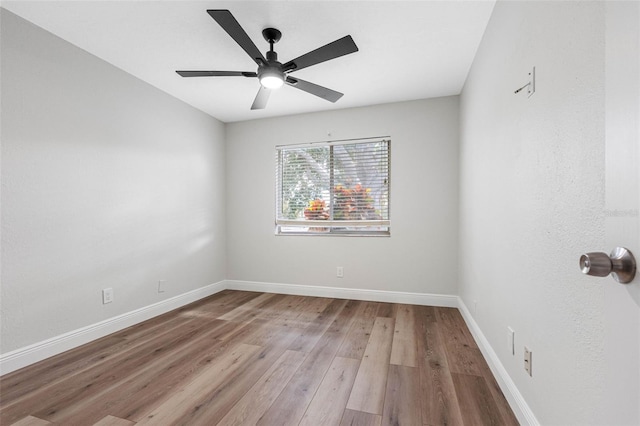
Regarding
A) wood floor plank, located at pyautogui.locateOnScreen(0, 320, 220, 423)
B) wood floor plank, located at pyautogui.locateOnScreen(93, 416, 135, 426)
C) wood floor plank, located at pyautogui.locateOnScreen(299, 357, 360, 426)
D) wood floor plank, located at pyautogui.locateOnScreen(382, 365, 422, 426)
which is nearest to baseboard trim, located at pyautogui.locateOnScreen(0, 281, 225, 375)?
wood floor plank, located at pyautogui.locateOnScreen(0, 320, 220, 423)

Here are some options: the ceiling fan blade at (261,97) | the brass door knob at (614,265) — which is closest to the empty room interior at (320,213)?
the brass door knob at (614,265)

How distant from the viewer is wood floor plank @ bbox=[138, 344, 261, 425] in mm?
1510

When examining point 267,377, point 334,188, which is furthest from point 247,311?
point 334,188

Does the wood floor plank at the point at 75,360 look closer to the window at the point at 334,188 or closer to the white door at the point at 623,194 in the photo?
the window at the point at 334,188

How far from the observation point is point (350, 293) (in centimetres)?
364

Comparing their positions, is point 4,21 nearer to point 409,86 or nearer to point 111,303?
point 111,303

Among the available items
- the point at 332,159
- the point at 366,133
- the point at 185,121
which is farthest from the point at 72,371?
the point at 366,133

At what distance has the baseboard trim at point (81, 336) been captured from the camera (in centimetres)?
197

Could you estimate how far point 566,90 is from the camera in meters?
1.03

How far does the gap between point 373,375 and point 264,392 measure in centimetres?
71

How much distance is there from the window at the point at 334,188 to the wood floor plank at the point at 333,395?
1.87 meters

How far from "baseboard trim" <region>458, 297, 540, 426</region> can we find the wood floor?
54 mm

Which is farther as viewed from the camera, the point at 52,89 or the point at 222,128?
the point at 222,128

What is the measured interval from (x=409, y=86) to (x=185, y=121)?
264cm
